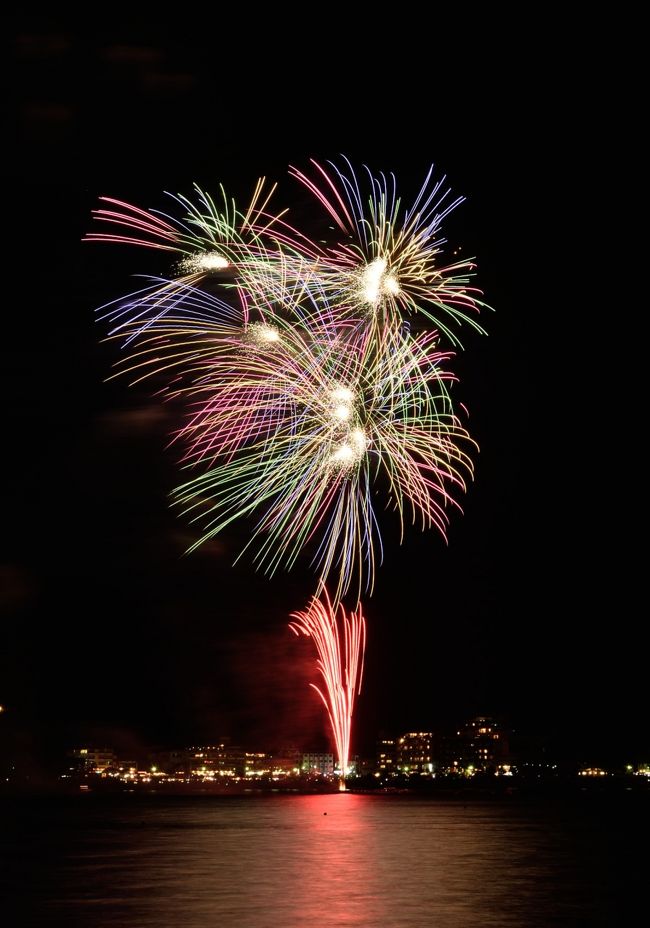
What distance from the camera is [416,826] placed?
143 feet

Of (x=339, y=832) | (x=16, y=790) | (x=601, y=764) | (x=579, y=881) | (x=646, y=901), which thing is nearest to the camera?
(x=646, y=901)

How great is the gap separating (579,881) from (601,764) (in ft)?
536

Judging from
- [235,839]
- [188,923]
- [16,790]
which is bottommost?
[188,923]

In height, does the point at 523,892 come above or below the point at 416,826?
below

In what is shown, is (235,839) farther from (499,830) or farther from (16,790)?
(16,790)

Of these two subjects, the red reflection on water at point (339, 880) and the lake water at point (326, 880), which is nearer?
the lake water at point (326, 880)

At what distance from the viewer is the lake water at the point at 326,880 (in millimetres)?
16281

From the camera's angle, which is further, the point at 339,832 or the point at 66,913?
the point at 339,832

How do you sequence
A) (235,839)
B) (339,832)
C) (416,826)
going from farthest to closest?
1. (416,826)
2. (339,832)
3. (235,839)

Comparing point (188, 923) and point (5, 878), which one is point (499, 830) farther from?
point (188, 923)

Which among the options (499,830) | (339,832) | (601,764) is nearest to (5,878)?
(339,832)

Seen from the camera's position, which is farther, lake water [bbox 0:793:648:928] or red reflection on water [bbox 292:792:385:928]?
red reflection on water [bbox 292:792:385:928]

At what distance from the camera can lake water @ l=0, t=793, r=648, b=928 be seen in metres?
16.3

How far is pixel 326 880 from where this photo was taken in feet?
69.5
